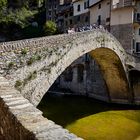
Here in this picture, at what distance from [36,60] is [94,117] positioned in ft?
30.4

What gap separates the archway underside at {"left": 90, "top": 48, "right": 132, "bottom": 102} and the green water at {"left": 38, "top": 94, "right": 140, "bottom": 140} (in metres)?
1.41

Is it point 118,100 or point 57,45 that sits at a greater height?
point 57,45

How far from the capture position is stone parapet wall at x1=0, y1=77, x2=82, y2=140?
3660mm

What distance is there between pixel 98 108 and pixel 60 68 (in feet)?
32.1

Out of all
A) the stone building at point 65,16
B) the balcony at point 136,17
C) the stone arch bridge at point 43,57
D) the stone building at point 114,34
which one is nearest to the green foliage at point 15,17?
the stone building at point 65,16

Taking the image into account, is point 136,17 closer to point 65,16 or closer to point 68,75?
point 68,75

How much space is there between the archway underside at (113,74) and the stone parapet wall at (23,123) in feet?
57.0

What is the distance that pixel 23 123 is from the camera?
13.7ft

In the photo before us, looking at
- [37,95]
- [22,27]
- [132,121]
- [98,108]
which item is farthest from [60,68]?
[22,27]

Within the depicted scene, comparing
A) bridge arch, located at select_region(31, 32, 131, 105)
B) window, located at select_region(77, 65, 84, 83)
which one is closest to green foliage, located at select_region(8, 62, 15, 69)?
bridge arch, located at select_region(31, 32, 131, 105)

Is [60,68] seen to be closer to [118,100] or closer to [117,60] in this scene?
[117,60]

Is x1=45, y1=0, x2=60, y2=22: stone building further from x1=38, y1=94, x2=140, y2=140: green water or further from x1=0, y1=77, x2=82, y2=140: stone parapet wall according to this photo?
x1=0, y1=77, x2=82, y2=140: stone parapet wall

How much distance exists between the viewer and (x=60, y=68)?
15.1 meters

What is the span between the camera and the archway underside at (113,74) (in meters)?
23.5
